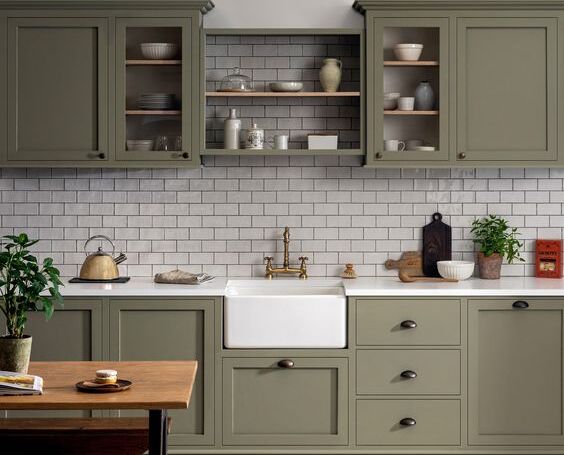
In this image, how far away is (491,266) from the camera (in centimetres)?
508

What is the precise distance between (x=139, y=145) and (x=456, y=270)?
6.45 feet

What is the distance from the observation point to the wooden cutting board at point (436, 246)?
5.20 meters

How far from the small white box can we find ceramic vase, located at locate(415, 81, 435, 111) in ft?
1.68

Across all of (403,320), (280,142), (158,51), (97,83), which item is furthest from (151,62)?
(403,320)

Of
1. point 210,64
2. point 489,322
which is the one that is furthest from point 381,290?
point 210,64

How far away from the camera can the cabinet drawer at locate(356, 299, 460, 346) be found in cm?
456

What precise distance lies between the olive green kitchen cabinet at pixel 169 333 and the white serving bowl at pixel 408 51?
1.75 m

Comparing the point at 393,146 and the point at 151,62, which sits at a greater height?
the point at 151,62

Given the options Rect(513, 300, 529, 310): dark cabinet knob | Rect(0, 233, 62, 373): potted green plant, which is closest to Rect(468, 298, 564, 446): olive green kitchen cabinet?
Rect(513, 300, 529, 310): dark cabinet knob

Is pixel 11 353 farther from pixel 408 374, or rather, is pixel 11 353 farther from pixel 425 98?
pixel 425 98

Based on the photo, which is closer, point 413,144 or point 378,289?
point 378,289

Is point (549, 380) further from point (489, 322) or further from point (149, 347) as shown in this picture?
point (149, 347)

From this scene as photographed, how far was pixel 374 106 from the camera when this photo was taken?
15.9 feet

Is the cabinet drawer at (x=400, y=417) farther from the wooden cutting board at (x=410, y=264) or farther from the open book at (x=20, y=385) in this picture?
the open book at (x=20, y=385)
